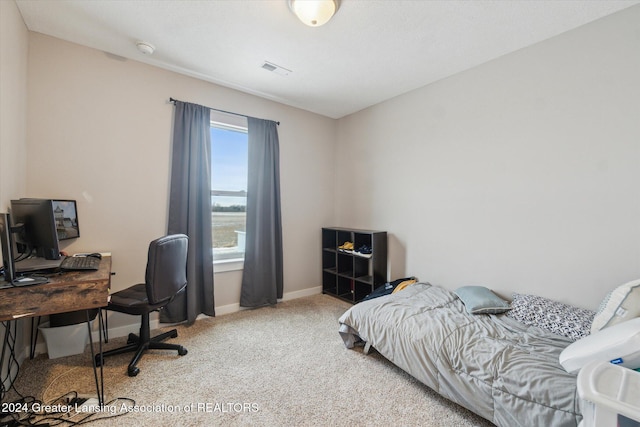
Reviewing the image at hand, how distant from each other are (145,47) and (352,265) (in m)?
3.32

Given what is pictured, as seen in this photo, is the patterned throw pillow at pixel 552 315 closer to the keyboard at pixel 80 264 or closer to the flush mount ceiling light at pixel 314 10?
the flush mount ceiling light at pixel 314 10

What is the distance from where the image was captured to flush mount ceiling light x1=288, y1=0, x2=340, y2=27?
1799mm

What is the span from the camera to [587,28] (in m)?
2.05

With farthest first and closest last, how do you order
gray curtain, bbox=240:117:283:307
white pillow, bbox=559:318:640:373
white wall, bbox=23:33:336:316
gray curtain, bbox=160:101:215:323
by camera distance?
gray curtain, bbox=240:117:283:307
gray curtain, bbox=160:101:215:323
white wall, bbox=23:33:336:316
white pillow, bbox=559:318:640:373

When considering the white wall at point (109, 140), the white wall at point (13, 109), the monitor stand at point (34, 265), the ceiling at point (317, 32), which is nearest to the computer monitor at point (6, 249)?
the monitor stand at point (34, 265)

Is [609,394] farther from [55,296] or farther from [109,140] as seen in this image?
[109,140]

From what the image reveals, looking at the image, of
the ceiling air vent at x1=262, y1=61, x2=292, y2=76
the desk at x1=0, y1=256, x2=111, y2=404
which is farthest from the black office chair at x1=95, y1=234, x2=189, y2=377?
the ceiling air vent at x1=262, y1=61, x2=292, y2=76

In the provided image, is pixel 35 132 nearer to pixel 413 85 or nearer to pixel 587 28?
pixel 413 85

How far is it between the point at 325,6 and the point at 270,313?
3.01 meters

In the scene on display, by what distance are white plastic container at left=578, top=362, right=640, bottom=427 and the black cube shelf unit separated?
2.37 metres

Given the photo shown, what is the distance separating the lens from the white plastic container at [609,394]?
871 mm

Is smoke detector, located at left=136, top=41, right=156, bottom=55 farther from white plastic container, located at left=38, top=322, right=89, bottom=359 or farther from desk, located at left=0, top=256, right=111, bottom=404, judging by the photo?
A: white plastic container, located at left=38, top=322, right=89, bottom=359

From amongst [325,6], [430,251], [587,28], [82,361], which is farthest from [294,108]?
[82,361]

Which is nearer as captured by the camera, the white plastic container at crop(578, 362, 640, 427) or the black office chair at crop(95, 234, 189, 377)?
the white plastic container at crop(578, 362, 640, 427)
